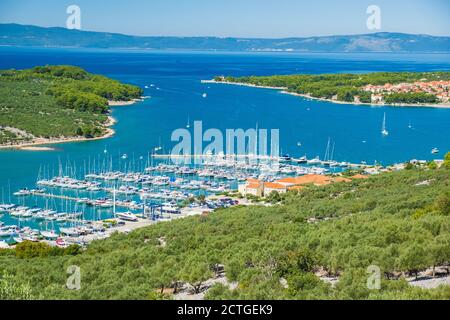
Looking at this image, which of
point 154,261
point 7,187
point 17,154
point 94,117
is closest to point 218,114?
point 94,117

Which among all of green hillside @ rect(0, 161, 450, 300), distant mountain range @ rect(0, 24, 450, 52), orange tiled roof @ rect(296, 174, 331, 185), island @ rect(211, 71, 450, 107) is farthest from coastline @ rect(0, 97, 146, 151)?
distant mountain range @ rect(0, 24, 450, 52)

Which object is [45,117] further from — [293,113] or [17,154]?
[293,113]

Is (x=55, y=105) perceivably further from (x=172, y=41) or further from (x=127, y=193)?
(x=172, y=41)

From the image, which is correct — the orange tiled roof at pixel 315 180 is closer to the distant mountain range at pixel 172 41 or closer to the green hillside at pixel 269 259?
the green hillside at pixel 269 259

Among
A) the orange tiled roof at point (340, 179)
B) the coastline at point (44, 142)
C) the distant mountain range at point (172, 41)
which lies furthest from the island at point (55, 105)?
the distant mountain range at point (172, 41)

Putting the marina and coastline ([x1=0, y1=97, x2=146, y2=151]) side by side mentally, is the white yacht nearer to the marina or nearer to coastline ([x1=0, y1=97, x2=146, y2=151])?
the marina

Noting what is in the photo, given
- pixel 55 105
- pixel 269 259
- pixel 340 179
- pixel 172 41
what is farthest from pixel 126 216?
pixel 172 41

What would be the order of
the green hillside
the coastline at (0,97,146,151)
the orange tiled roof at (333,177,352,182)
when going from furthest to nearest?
the coastline at (0,97,146,151) < the orange tiled roof at (333,177,352,182) < the green hillside
